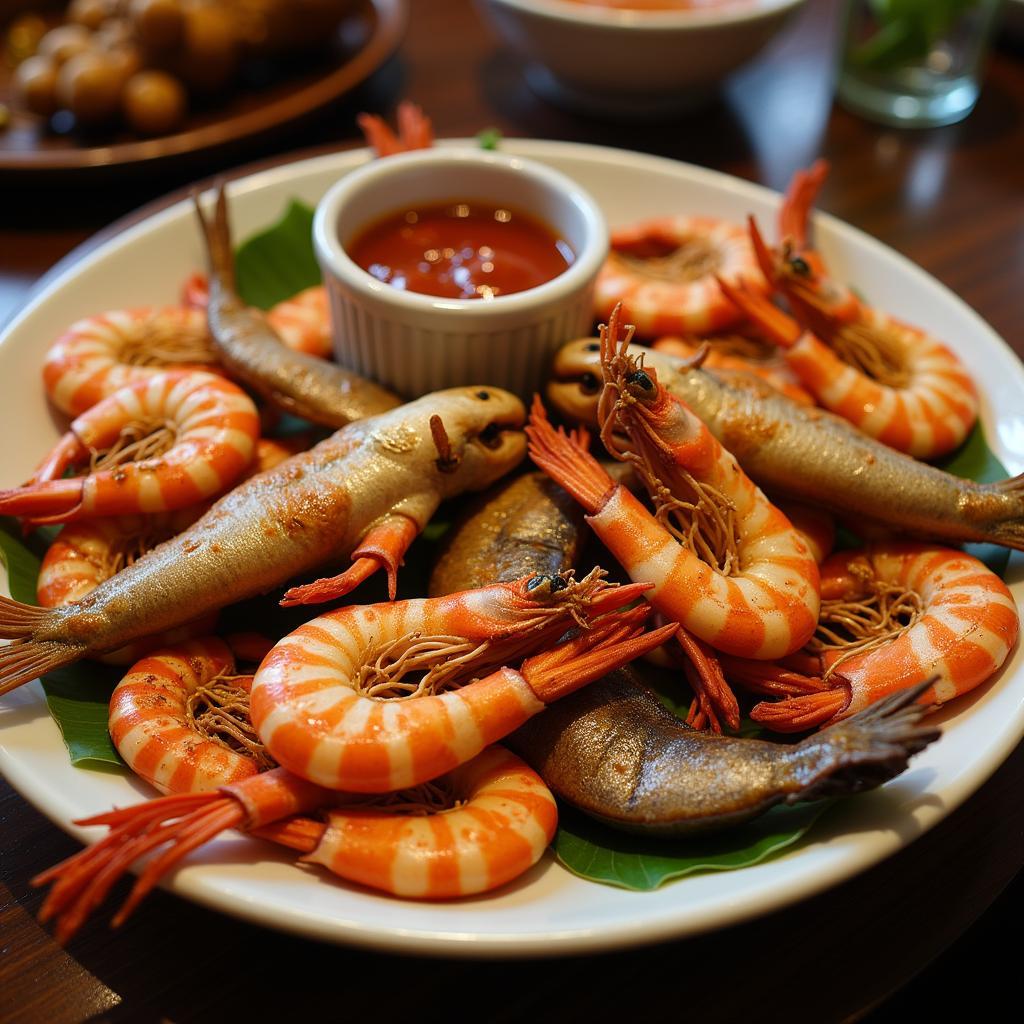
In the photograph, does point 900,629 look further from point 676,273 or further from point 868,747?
point 676,273

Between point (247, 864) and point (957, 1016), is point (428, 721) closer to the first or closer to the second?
point (247, 864)

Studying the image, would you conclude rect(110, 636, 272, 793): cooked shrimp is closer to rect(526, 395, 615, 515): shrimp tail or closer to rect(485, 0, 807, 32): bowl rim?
rect(526, 395, 615, 515): shrimp tail

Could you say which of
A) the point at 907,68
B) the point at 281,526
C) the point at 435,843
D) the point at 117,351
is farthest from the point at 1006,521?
the point at 907,68

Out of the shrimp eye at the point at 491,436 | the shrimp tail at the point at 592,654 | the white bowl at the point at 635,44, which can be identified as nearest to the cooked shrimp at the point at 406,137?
the white bowl at the point at 635,44

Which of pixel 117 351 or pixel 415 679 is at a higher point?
pixel 117 351

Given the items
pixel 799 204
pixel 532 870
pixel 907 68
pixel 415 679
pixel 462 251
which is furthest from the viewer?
pixel 907 68

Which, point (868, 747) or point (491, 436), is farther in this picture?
point (491, 436)

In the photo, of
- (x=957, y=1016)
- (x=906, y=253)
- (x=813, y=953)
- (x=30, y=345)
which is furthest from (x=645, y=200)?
(x=957, y=1016)
